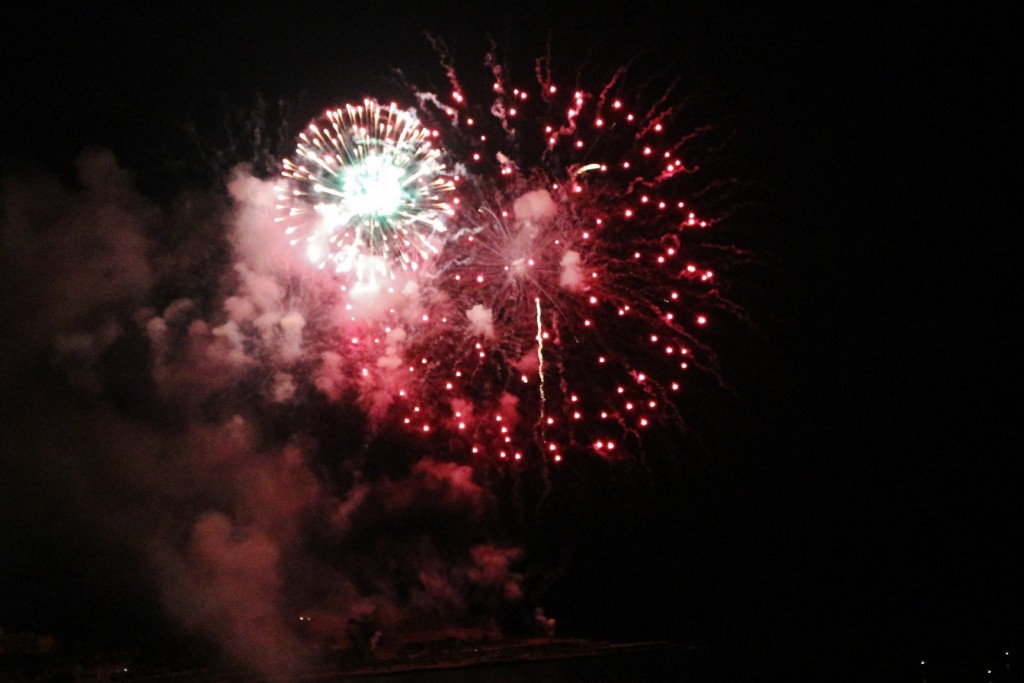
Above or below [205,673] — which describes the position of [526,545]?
above

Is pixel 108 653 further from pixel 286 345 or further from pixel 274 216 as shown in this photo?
pixel 274 216

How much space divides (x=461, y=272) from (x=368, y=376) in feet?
10.5

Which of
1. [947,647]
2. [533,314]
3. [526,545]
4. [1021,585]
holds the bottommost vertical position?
[947,647]

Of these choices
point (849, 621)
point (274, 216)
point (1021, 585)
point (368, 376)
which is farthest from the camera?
point (849, 621)

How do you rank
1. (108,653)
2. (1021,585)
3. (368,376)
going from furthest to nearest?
(108,653), (1021,585), (368,376)

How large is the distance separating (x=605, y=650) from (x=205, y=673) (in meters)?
9.73

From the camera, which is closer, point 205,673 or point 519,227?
point 519,227

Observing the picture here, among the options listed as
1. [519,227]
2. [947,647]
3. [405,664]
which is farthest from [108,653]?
[947,647]

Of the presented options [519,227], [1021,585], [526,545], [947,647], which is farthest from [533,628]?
[519,227]

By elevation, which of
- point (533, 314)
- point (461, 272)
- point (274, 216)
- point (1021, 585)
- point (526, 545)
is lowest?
point (1021, 585)

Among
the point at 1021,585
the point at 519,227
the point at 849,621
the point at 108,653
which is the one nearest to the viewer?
the point at 519,227

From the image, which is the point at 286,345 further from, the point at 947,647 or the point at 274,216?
the point at 947,647

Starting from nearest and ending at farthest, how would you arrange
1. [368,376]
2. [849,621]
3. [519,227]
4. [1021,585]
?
1. [519,227]
2. [368,376]
3. [1021,585]
4. [849,621]

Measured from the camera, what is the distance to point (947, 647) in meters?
17.9
